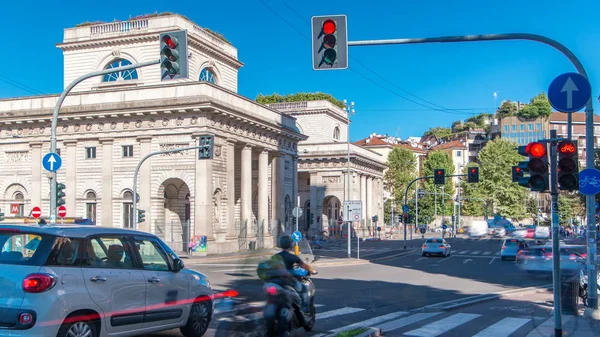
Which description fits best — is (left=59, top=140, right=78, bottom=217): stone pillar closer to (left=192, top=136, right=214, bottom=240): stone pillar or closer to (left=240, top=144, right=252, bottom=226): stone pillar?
(left=192, top=136, right=214, bottom=240): stone pillar

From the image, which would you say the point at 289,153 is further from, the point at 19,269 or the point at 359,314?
the point at 19,269

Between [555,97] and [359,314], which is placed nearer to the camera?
[555,97]

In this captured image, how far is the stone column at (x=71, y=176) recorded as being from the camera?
43.9 meters

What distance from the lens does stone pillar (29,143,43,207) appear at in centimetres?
4459

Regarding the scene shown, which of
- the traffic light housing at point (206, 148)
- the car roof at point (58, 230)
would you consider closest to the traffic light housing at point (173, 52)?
the car roof at point (58, 230)

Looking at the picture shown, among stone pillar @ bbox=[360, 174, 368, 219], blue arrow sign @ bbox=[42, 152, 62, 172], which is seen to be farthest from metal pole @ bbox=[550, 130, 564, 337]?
stone pillar @ bbox=[360, 174, 368, 219]

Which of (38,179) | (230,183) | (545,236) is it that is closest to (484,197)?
(545,236)

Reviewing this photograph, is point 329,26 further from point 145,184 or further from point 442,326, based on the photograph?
point 145,184

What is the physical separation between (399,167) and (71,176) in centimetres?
7396

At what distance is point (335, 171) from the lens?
244 ft

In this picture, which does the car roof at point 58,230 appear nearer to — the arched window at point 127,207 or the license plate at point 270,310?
the license plate at point 270,310

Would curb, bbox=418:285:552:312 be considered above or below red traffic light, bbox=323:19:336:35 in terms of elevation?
below

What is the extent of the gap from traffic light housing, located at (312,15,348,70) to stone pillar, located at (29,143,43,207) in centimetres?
3729

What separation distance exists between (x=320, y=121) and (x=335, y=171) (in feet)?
22.1
